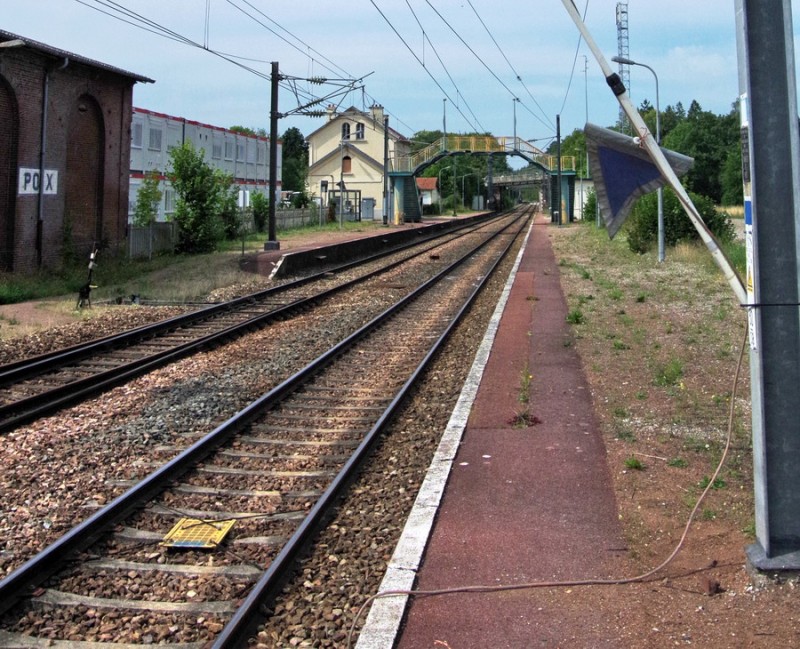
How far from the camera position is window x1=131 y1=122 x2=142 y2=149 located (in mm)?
45312

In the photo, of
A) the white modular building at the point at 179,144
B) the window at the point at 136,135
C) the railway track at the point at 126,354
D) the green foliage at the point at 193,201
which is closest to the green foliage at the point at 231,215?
the white modular building at the point at 179,144

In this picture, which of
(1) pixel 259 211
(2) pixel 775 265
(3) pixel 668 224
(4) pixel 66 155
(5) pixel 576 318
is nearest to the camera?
(2) pixel 775 265

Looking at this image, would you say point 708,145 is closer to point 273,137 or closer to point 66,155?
point 273,137

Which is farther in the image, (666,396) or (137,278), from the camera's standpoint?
(137,278)

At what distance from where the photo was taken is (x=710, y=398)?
923 centimetres

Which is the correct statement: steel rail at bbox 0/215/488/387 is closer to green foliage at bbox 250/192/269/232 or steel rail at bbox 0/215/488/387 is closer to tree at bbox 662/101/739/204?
green foliage at bbox 250/192/269/232

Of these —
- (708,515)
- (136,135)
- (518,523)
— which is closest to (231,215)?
(136,135)

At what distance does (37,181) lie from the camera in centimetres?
2347

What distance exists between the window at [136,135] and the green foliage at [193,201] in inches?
615

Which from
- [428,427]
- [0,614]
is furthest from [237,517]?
[428,427]

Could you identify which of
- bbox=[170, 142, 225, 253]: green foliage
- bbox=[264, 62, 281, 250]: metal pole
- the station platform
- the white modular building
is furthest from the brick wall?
the station platform

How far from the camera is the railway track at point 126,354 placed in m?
9.67

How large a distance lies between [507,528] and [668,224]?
2734 centimetres

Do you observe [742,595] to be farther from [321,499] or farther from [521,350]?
[521,350]
